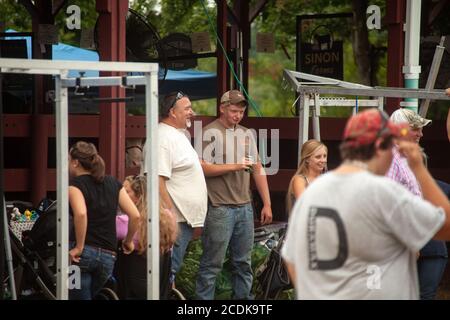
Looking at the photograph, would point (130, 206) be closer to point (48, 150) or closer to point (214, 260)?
point (214, 260)

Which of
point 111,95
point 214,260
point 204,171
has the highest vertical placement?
point 111,95

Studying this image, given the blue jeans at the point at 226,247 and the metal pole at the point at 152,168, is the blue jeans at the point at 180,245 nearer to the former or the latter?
the blue jeans at the point at 226,247

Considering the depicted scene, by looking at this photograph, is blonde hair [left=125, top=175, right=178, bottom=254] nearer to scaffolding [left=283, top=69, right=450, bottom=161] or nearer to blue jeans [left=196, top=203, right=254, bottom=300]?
blue jeans [left=196, top=203, right=254, bottom=300]

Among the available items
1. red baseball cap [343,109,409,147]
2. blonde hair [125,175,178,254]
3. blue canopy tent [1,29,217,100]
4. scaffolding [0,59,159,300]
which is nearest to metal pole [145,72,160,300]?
scaffolding [0,59,159,300]

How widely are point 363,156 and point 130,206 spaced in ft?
10.2

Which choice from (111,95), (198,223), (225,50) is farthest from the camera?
(225,50)

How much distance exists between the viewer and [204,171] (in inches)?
331

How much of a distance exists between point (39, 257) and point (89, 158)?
906 millimetres

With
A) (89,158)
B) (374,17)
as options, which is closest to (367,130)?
(89,158)

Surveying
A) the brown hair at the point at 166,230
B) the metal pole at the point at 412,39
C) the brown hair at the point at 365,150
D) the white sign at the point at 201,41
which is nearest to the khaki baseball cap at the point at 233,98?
the brown hair at the point at 166,230

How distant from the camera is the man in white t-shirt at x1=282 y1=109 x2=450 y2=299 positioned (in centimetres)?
450

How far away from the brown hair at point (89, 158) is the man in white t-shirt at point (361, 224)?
2819 mm

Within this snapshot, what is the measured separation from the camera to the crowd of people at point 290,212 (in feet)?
14.9

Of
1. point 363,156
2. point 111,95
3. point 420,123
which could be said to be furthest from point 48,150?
point 363,156
